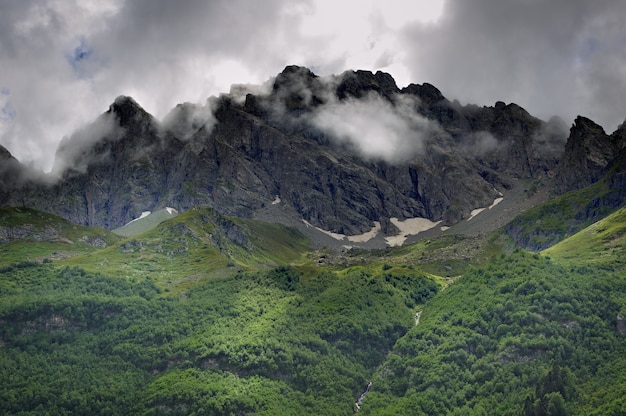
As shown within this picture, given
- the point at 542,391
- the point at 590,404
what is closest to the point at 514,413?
the point at 542,391

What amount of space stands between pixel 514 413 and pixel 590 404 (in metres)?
24.6

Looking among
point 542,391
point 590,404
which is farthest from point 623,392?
point 542,391

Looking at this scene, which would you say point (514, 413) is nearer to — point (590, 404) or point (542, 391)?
point (542, 391)

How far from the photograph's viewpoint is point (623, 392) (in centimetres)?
19325

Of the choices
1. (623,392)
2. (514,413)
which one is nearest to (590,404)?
(623,392)

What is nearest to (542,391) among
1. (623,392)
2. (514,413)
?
(514,413)

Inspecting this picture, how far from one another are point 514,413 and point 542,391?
1204 cm

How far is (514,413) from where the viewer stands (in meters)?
200

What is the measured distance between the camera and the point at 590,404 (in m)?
195

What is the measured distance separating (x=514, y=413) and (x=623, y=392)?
35.5m

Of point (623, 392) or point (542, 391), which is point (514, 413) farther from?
point (623, 392)

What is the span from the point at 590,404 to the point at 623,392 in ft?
36.5

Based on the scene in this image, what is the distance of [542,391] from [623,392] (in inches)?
995

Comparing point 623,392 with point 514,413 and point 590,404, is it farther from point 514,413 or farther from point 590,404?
point 514,413
